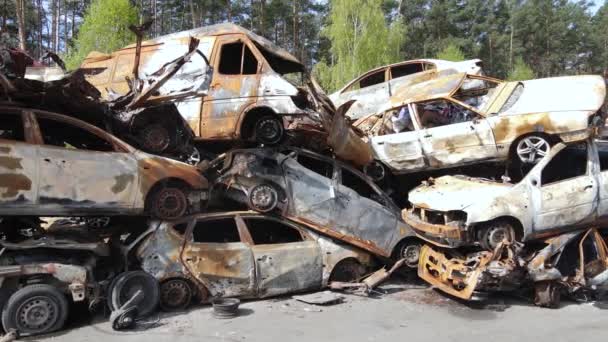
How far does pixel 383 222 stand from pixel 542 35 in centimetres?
5173

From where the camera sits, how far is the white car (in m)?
12.3

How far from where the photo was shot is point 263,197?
24.8ft

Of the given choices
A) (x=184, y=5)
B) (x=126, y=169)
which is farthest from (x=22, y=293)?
(x=184, y=5)

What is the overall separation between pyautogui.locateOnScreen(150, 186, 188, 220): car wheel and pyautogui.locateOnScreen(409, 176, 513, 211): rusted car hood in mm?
3604

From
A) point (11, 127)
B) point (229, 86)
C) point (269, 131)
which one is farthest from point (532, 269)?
point (11, 127)

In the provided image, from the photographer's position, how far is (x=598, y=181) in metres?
7.75

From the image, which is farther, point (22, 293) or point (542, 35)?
point (542, 35)

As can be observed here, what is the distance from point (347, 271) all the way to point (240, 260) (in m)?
1.85

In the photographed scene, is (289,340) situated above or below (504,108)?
below

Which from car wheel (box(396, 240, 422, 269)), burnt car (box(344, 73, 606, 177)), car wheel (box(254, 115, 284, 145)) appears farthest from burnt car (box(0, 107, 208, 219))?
burnt car (box(344, 73, 606, 177))

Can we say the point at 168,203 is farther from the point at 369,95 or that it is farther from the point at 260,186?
the point at 369,95

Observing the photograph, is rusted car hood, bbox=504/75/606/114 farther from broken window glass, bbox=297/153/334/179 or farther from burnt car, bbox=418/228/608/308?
broken window glass, bbox=297/153/334/179

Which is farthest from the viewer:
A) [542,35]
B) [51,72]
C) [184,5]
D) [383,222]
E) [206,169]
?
[542,35]

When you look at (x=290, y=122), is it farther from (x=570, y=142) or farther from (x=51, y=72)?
(x=570, y=142)
